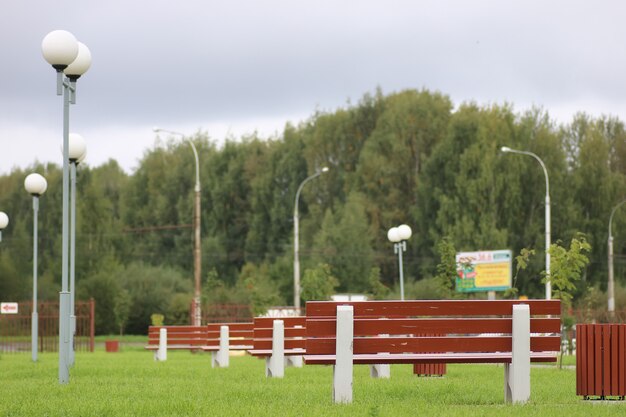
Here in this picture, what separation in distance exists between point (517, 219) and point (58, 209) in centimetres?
3281

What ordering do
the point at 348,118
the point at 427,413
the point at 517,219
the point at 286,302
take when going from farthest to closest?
the point at 348,118
the point at 286,302
the point at 517,219
the point at 427,413

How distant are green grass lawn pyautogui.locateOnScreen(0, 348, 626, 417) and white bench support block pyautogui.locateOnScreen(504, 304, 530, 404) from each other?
239mm

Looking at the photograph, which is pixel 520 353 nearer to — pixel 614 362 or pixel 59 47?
pixel 614 362

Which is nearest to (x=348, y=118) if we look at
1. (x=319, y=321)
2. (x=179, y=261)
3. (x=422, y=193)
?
(x=422, y=193)

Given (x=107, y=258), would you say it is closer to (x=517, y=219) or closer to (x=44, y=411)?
(x=517, y=219)

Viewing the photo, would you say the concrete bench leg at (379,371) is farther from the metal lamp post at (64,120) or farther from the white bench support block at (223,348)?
the white bench support block at (223,348)

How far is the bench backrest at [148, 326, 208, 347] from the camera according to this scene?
31578mm

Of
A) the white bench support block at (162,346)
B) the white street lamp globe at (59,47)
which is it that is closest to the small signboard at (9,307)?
the white bench support block at (162,346)

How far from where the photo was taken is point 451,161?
69.8 meters

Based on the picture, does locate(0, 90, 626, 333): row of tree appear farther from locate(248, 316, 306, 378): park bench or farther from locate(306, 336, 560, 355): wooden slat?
locate(306, 336, 560, 355): wooden slat

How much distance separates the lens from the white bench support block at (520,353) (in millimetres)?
11234

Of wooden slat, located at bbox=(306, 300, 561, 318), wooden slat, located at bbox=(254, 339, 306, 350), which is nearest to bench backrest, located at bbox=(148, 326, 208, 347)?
wooden slat, located at bbox=(254, 339, 306, 350)

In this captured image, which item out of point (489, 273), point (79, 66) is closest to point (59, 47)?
point (79, 66)

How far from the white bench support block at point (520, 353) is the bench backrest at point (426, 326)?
118mm
